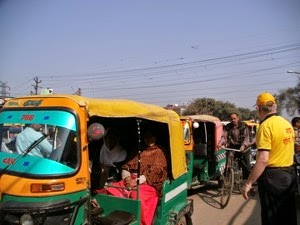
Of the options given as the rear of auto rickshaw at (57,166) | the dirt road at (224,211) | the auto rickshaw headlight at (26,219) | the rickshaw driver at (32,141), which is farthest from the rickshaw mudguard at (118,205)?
the dirt road at (224,211)

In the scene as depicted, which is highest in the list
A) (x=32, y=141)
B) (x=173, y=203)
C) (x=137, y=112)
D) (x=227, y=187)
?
(x=137, y=112)

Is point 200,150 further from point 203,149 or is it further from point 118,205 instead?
point 118,205

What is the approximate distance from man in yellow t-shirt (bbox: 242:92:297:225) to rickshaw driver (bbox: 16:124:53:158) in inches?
88.2

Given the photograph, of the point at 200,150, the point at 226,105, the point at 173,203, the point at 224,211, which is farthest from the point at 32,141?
the point at 226,105

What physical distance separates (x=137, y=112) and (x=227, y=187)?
15.9ft

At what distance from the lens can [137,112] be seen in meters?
4.62

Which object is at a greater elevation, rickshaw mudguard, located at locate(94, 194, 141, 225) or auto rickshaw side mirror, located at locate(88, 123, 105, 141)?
auto rickshaw side mirror, located at locate(88, 123, 105, 141)

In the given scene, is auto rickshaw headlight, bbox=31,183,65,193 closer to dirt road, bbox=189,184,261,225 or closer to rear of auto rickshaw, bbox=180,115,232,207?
dirt road, bbox=189,184,261,225

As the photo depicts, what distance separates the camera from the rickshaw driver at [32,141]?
12.5ft

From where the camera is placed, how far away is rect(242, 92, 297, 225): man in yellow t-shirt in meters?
4.27

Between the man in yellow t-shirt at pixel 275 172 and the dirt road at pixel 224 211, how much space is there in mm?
2930

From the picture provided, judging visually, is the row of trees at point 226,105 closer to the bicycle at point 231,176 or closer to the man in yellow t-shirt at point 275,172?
the bicycle at point 231,176

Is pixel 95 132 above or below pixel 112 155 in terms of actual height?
above

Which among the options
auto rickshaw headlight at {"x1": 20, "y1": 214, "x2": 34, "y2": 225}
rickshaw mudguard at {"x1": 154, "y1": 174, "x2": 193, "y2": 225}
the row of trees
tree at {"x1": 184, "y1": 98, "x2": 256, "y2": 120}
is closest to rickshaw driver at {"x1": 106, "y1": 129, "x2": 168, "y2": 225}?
rickshaw mudguard at {"x1": 154, "y1": 174, "x2": 193, "y2": 225}
